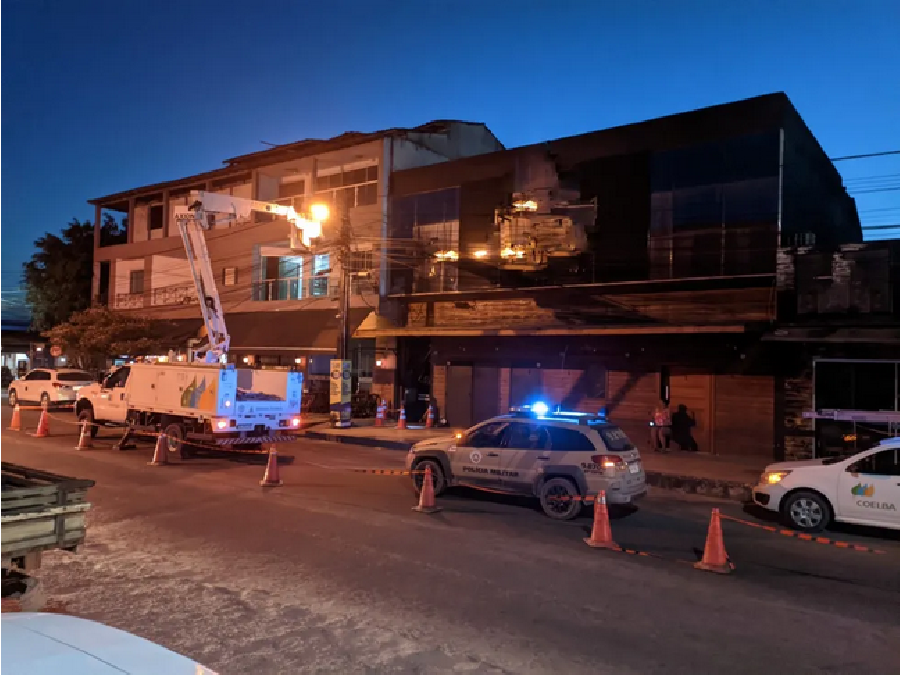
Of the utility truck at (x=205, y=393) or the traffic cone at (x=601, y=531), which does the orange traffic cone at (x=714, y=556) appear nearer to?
the traffic cone at (x=601, y=531)

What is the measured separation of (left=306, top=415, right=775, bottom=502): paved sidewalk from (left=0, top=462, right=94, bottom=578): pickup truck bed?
11619mm

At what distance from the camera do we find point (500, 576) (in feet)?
23.8

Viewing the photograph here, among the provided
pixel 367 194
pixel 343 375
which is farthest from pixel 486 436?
pixel 367 194

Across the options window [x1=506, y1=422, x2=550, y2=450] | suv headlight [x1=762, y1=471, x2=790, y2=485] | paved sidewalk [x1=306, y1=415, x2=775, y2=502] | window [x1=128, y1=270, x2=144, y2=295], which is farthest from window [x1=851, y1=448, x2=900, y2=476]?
window [x1=128, y1=270, x2=144, y2=295]

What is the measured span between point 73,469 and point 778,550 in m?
12.6

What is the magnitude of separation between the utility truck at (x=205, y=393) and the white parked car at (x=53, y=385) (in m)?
9.44

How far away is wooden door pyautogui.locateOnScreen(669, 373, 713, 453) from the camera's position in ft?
58.6

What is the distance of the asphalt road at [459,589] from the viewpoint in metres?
5.29

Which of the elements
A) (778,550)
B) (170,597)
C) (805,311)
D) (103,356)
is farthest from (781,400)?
(103,356)

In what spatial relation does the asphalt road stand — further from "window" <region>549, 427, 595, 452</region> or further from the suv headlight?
"window" <region>549, 427, 595, 452</region>

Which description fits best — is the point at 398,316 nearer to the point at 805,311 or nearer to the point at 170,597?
the point at 805,311

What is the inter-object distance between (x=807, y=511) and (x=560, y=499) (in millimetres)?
3664

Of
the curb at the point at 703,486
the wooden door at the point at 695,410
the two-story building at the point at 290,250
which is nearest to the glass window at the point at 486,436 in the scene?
the curb at the point at 703,486

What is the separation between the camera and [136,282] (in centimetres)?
3931
